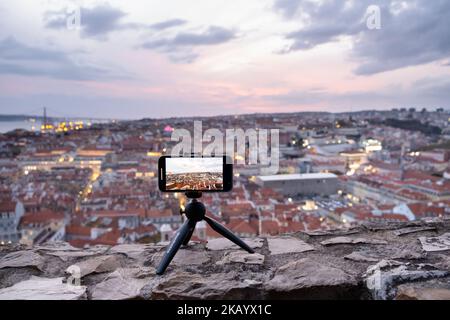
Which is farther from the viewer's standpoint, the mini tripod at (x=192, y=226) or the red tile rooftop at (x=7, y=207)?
the red tile rooftop at (x=7, y=207)

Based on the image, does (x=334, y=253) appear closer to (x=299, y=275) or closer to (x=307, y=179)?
(x=299, y=275)

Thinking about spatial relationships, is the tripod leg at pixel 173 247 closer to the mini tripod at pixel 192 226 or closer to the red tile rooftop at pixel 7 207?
the mini tripod at pixel 192 226

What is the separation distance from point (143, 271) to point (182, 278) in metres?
0.19

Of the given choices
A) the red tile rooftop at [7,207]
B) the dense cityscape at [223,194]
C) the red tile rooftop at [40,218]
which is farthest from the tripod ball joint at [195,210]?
Result: the red tile rooftop at [7,207]

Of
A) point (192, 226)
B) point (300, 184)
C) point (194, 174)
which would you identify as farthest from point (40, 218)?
point (300, 184)

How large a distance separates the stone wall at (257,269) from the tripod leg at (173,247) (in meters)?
0.03

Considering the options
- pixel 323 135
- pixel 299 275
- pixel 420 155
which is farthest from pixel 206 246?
pixel 323 135

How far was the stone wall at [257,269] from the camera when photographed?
129 cm

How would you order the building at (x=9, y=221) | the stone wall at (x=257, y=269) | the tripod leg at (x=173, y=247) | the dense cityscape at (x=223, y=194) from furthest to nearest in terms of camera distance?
1. the building at (x=9, y=221)
2. the dense cityscape at (x=223, y=194)
3. the tripod leg at (x=173, y=247)
4. the stone wall at (x=257, y=269)

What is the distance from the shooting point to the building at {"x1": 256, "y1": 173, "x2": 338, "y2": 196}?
2312cm

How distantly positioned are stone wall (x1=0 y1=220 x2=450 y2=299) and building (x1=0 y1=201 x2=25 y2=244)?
43.8ft

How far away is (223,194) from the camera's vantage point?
59.1ft

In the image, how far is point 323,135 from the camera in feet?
166

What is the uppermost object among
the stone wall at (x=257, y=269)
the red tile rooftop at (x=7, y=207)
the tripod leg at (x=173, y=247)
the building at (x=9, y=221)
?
the tripod leg at (x=173, y=247)
